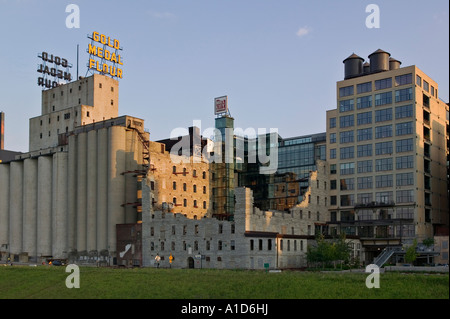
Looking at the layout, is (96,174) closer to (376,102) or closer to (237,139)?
(237,139)

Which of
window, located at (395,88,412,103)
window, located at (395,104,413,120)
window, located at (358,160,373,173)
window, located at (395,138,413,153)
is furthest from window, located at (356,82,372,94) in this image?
window, located at (358,160,373,173)

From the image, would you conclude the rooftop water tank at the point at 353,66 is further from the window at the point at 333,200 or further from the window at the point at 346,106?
the window at the point at 333,200

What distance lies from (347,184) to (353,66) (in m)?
24.4

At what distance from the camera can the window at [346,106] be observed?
122 metres

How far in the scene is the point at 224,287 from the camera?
61344 millimetres

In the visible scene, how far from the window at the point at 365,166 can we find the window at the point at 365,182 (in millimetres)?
1365

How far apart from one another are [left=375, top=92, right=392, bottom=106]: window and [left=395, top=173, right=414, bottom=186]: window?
14097 millimetres

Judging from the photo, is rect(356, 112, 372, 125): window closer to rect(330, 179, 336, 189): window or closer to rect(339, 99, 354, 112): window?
rect(339, 99, 354, 112): window

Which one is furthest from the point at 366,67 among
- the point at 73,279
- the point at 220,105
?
the point at 73,279

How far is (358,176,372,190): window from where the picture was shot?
118m

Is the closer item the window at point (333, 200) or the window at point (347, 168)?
the window at point (347, 168)

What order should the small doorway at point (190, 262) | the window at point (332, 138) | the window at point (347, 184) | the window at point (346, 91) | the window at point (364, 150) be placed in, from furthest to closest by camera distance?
the window at point (332, 138)
the window at point (346, 91)
the window at point (347, 184)
the window at point (364, 150)
the small doorway at point (190, 262)

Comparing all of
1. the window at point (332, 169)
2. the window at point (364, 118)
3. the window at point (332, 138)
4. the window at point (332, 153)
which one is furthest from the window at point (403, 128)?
the window at point (332, 169)
